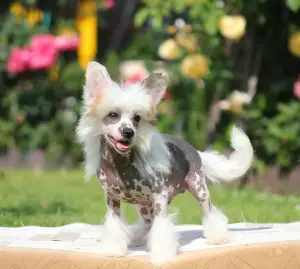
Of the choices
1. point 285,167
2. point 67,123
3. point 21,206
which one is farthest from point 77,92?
point 21,206

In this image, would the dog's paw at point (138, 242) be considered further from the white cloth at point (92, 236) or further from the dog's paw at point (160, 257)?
the dog's paw at point (160, 257)

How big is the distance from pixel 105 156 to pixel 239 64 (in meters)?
5.65

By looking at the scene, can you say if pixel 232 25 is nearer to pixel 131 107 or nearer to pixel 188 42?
pixel 188 42

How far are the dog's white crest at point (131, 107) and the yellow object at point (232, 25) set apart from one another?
431 centimetres

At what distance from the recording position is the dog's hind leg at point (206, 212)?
16.4 feet

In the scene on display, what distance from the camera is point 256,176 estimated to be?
987 cm

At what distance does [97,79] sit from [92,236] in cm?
126

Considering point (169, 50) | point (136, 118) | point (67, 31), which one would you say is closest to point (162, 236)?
point (136, 118)

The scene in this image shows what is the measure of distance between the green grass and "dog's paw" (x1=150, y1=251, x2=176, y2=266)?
1659mm

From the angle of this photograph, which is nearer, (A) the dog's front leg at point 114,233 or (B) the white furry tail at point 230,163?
(A) the dog's front leg at point 114,233

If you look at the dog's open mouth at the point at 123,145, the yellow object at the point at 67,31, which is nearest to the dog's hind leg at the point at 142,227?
the dog's open mouth at the point at 123,145

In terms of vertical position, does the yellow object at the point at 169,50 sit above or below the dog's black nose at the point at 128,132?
above

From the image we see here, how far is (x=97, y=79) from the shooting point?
4.72 m

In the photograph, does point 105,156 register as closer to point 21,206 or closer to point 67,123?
point 21,206
